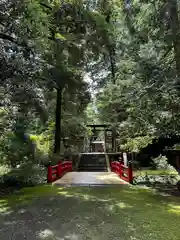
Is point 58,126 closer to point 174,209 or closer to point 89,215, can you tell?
point 89,215

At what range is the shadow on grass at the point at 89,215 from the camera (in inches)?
170

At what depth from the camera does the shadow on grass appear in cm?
433

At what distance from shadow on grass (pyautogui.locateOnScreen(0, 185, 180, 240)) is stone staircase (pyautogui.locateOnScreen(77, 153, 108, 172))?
26.0 feet

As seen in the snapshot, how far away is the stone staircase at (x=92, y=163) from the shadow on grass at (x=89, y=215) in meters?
7.91

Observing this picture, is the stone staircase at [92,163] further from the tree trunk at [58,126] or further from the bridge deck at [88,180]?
the bridge deck at [88,180]

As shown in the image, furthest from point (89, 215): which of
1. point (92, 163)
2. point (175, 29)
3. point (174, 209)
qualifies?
point (92, 163)

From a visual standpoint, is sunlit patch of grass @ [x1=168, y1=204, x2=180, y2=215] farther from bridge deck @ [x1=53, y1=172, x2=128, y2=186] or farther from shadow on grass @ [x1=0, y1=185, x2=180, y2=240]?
bridge deck @ [x1=53, y1=172, x2=128, y2=186]

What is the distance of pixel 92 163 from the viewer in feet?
55.0

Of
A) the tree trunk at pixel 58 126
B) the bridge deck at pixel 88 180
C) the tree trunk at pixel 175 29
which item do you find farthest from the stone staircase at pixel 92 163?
the tree trunk at pixel 175 29

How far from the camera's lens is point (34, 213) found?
18.3ft

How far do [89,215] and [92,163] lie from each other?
11425 millimetres

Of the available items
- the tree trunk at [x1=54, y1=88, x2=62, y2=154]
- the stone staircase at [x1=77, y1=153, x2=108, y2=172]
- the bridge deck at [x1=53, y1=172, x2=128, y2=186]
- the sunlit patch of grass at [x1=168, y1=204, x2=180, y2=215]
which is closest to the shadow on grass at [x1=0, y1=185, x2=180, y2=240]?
the sunlit patch of grass at [x1=168, y1=204, x2=180, y2=215]

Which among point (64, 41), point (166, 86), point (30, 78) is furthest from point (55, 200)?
point (64, 41)

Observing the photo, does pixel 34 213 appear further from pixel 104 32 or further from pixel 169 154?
pixel 169 154
